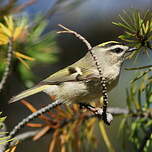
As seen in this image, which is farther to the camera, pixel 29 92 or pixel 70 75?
pixel 70 75

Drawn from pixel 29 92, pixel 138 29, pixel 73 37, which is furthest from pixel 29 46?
pixel 73 37

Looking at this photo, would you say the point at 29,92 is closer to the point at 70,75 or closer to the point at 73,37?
the point at 70,75

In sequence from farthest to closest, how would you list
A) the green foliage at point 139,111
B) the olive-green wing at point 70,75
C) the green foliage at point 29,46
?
1. the olive-green wing at point 70,75
2. the green foliage at point 29,46
3. the green foliage at point 139,111

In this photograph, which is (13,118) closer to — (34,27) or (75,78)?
(75,78)

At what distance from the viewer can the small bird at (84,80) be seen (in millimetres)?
1470

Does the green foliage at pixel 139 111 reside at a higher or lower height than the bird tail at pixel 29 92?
lower

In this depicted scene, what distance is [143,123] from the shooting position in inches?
43.8

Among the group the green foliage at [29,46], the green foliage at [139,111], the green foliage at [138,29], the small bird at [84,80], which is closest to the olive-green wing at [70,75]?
the small bird at [84,80]

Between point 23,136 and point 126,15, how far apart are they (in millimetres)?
429

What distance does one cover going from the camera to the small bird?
1.47 metres

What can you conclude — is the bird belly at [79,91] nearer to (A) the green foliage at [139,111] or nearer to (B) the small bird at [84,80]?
(B) the small bird at [84,80]

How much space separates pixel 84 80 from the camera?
1.55 m

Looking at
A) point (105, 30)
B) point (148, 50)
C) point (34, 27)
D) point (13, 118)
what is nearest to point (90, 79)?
point (34, 27)

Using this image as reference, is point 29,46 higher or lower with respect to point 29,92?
higher
